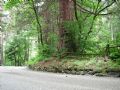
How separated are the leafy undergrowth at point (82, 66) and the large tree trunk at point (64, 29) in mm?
1285

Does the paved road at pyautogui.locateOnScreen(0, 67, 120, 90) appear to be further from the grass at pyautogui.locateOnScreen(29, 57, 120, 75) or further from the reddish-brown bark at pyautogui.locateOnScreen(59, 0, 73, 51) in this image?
the reddish-brown bark at pyautogui.locateOnScreen(59, 0, 73, 51)

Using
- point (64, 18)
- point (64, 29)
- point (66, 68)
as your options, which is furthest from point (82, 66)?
point (64, 18)

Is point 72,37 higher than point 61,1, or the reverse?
point 61,1

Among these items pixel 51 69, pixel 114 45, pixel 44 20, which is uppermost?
pixel 44 20

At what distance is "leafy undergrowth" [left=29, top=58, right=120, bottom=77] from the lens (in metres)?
16.9

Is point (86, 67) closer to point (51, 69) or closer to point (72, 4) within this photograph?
point (51, 69)

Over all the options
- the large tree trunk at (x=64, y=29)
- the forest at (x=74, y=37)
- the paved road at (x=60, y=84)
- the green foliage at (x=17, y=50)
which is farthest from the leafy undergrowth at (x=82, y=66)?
the green foliage at (x=17, y=50)

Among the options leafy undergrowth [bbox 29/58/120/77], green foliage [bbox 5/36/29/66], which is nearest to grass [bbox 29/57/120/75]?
leafy undergrowth [bbox 29/58/120/77]

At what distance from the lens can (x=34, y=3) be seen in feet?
92.2

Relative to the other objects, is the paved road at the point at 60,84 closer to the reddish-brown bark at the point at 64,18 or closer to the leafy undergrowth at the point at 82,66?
the leafy undergrowth at the point at 82,66

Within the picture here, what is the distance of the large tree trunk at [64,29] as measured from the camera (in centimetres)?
2327

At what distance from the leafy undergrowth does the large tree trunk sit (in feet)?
4.22

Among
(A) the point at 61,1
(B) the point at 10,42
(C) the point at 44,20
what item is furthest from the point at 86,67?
(B) the point at 10,42

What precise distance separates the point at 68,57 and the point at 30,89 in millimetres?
11524
